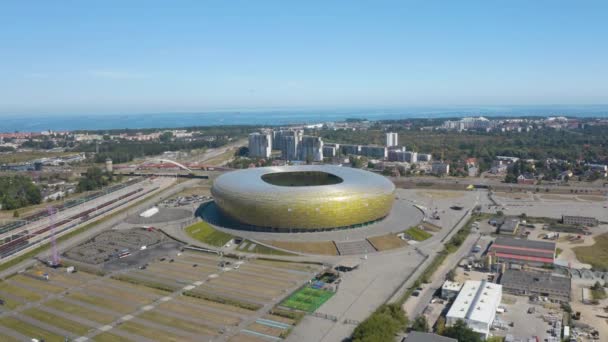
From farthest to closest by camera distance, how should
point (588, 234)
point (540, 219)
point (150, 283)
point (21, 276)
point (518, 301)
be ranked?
point (540, 219) < point (588, 234) < point (21, 276) < point (150, 283) < point (518, 301)

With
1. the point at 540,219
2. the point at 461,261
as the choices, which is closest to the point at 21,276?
the point at 461,261

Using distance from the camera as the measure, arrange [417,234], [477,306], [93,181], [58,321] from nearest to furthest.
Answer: [477,306], [58,321], [417,234], [93,181]

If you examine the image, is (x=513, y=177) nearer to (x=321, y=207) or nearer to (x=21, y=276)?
(x=321, y=207)

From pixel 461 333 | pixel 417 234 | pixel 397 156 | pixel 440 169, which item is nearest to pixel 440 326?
pixel 461 333

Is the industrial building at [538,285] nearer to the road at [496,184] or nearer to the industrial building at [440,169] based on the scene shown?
the road at [496,184]

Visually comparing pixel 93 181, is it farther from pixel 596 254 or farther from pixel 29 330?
pixel 596 254

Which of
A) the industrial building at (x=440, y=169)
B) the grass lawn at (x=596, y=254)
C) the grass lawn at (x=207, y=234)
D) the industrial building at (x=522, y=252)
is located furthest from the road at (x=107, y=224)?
the grass lawn at (x=596, y=254)
